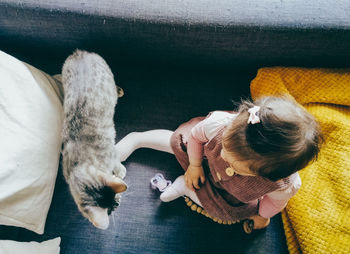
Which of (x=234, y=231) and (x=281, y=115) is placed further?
(x=234, y=231)

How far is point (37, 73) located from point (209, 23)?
66 centimetres

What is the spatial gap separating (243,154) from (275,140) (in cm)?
9

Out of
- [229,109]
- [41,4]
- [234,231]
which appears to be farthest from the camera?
[229,109]

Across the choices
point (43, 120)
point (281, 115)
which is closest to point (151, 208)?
point (43, 120)

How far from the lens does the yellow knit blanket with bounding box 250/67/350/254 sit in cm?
88

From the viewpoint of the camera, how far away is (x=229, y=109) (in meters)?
1.12

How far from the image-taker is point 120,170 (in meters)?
0.99

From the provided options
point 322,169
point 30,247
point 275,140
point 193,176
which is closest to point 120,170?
point 193,176

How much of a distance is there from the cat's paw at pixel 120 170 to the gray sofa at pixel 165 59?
0.12ft

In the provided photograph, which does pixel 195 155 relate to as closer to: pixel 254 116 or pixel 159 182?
pixel 159 182

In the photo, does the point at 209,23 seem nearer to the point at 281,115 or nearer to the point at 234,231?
the point at 281,115

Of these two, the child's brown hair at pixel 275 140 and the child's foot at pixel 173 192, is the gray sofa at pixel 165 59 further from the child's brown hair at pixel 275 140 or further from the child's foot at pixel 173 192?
the child's brown hair at pixel 275 140

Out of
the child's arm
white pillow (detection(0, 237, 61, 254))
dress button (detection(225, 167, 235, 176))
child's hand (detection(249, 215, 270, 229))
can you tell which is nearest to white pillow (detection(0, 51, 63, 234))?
white pillow (detection(0, 237, 61, 254))

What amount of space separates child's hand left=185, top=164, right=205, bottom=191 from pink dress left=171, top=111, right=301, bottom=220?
3 centimetres
